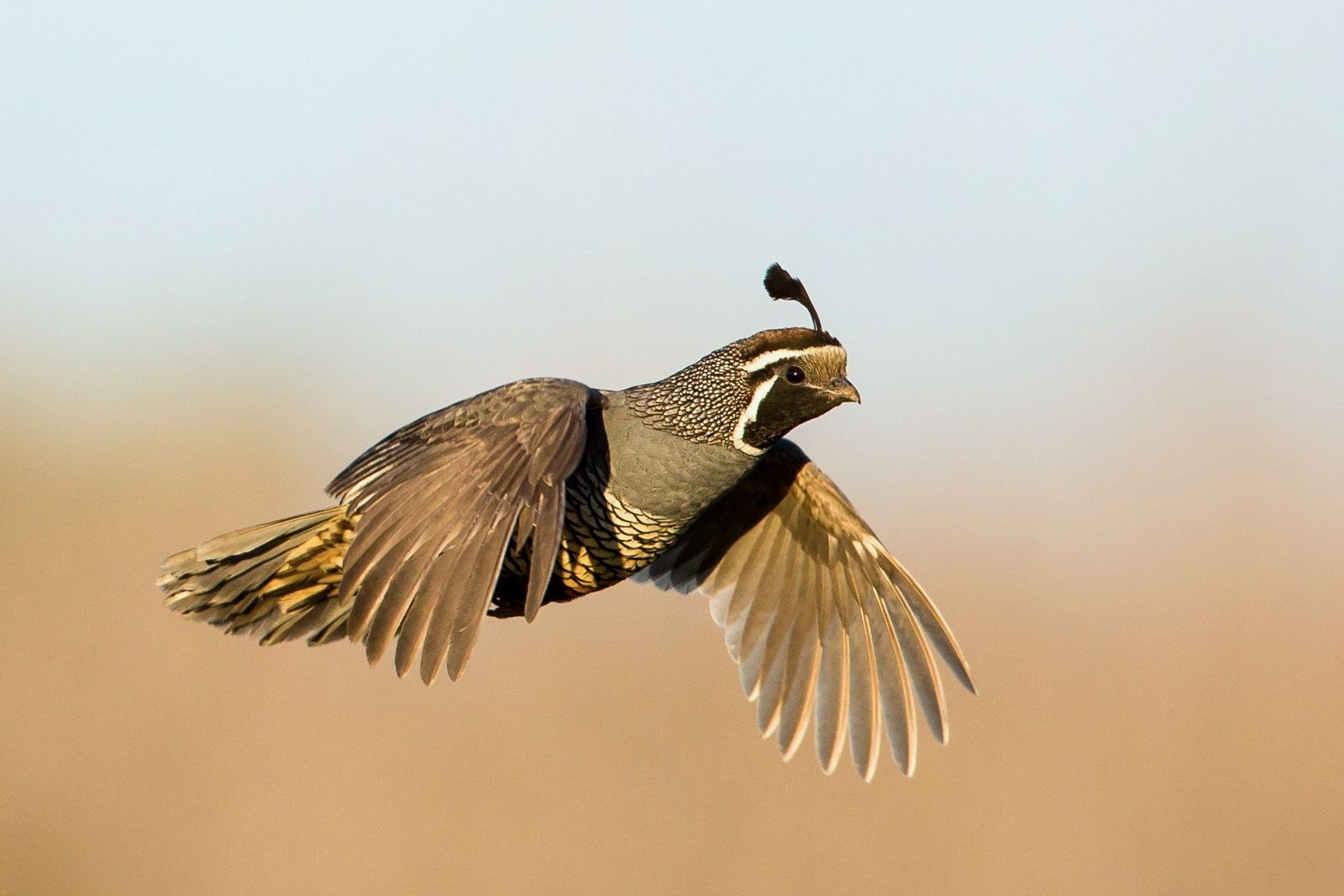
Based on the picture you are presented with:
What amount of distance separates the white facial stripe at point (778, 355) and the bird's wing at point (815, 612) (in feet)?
2.43

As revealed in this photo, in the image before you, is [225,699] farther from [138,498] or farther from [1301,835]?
[1301,835]

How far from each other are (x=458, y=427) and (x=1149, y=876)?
5.98 m

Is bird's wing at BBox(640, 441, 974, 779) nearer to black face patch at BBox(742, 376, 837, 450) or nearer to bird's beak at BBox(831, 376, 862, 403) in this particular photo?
black face patch at BBox(742, 376, 837, 450)

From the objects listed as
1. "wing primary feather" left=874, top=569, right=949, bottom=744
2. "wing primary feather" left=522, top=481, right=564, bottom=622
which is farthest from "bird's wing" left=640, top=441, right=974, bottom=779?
"wing primary feather" left=522, top=481, right=564, bottom=622

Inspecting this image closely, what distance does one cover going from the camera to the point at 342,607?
5.56 m

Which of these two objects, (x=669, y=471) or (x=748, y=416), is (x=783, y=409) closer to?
(x=748, y=416)

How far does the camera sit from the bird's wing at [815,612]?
604 centimetres

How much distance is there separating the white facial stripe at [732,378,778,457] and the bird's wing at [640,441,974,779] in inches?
27.0

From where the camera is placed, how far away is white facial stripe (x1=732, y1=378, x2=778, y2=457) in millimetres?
5332

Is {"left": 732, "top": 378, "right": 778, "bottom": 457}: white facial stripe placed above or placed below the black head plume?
below

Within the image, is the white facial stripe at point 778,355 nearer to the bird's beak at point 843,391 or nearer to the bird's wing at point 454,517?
the bird's beak at point 843,391

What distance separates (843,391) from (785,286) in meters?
0.51

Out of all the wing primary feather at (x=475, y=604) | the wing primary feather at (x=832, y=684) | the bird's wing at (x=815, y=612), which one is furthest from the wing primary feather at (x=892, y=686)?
the wing primary feather at (x=475, y=604)

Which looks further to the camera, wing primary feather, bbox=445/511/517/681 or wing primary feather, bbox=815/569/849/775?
wing primary feather, bbox=815/569/849/775
